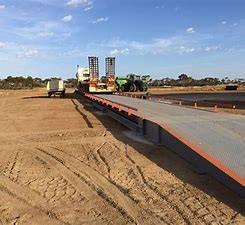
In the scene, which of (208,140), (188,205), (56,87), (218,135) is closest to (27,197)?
(188,205)

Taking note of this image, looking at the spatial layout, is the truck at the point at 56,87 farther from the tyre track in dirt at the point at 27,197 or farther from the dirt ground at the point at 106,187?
the tyre track in dirt at the point at 27,197

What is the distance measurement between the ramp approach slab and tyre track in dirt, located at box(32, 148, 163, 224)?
166 centimetres

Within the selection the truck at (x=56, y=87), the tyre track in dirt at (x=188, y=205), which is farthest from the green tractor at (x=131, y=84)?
the tyre track in dirt at (x=188, y=205)

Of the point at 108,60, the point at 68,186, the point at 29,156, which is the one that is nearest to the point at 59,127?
the point at 29,156

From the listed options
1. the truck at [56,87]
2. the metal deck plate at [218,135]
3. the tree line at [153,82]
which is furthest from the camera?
the tree line at [153,82]

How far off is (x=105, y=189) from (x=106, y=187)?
12cm

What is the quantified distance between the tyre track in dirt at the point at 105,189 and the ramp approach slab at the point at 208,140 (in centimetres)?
166

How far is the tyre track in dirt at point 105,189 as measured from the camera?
5.59 meters

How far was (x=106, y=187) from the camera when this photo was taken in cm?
696

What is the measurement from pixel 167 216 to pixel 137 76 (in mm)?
44783

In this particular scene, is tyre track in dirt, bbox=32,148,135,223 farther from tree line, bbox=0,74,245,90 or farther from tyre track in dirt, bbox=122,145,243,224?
tree line, bbox=0,74,245,90

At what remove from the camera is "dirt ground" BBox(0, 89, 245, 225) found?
18.4ft

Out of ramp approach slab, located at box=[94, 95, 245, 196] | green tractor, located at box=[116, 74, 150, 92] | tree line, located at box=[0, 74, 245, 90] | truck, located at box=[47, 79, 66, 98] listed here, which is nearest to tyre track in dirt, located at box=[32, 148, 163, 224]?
ramp approach slab, located at box=[94, 95, 245, 196]

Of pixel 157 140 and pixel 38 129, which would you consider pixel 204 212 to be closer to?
pixel 157 140
